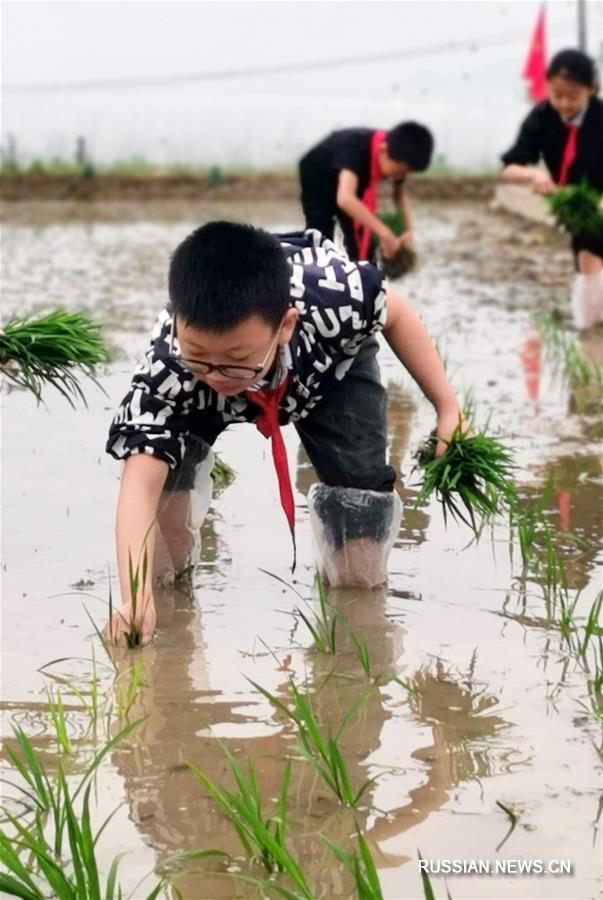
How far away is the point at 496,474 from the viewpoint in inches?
151

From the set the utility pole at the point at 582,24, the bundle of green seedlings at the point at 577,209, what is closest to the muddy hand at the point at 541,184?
the bundle of green seedlings at the point at 577,209

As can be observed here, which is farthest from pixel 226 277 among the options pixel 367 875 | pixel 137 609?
pixel 367 875

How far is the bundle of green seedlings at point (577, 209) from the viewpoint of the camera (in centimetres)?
794

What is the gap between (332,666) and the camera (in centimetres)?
343

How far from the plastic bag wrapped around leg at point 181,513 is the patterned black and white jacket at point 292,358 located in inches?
9.9

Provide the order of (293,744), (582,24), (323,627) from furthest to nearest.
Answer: (582,24)
(323,627)
(293,744)

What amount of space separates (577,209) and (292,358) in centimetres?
459

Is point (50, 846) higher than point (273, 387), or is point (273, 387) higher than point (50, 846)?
point (273, 387)

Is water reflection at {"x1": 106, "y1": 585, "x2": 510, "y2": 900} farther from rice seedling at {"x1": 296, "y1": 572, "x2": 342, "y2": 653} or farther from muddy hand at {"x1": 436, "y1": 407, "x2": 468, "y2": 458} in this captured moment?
muddy hand at {"x1": 436, "y1": 407, "x2": 468, "y2": 458}

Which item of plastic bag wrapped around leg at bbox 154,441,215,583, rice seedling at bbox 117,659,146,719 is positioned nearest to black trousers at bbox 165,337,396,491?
plastic bag wrapped around leg at bbox 154,441,215,583

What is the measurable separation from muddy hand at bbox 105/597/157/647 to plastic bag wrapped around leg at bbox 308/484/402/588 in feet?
2.18

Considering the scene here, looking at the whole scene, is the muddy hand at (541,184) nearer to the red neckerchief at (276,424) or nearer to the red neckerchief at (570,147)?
the red neckerchief at (570,147)

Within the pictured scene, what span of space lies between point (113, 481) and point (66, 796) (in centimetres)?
272

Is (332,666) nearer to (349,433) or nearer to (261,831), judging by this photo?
(349,433)
